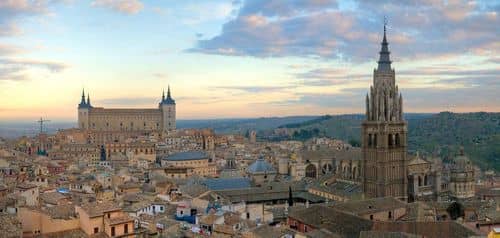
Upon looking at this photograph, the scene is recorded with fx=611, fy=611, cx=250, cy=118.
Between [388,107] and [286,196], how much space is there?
15.0 meters

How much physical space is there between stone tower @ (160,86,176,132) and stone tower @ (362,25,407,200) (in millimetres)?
114628

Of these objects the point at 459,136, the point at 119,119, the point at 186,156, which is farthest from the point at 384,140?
the point at 119,119

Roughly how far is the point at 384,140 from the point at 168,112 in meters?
119

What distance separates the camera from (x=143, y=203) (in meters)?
44.1

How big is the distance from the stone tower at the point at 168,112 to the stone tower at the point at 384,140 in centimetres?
11463

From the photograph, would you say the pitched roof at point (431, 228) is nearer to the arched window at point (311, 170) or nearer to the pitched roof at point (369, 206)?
the pitched roof at point (369, 206)

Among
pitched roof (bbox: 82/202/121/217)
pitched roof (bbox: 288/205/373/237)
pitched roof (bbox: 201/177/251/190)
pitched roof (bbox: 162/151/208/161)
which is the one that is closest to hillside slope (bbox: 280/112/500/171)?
pitched roof (bbox: 162/151/208/161)

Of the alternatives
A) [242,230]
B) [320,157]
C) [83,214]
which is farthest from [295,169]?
[83,214]

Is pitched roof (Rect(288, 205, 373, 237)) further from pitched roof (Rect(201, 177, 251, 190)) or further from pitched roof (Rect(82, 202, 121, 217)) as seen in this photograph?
pitched roof (Rect(201, 177, 251, 190))

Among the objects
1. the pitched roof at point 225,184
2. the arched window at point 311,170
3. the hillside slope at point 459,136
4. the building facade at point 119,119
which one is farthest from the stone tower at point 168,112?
the pitched roof at point 225,184

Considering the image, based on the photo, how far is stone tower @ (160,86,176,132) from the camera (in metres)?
177

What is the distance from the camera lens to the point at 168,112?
585ft

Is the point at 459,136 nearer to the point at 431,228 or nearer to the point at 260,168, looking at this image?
the point at 260,168

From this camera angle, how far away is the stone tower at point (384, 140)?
6538cm
